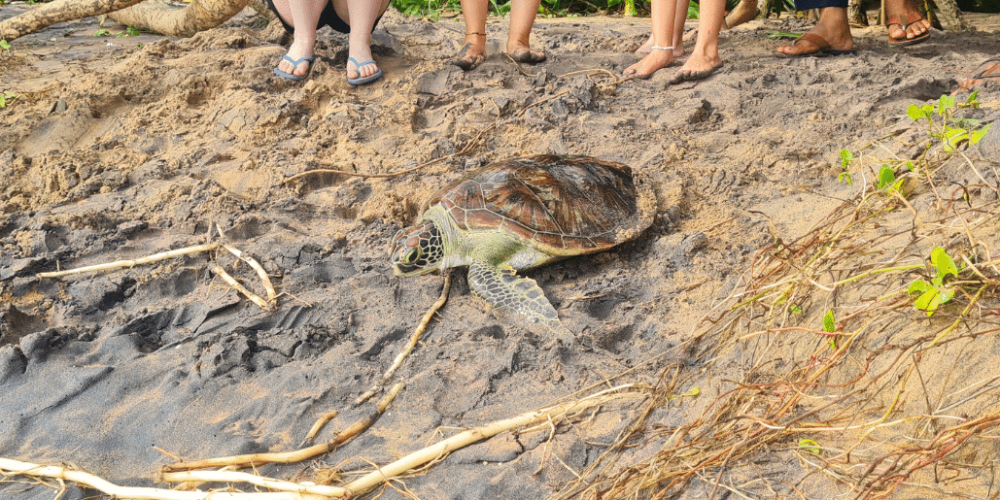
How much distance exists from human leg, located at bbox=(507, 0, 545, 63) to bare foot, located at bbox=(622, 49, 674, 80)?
625mm

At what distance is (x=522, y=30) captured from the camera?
4.19 metres

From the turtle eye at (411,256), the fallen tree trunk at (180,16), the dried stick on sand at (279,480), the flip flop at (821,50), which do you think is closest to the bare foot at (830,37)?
the flip flop at (821,50)

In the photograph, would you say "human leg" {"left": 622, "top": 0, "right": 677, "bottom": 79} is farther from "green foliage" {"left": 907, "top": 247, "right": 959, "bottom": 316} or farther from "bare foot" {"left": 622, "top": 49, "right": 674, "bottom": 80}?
"green foliage" {"left": 907, "top": 247, "right": 959, "bottom": 316}

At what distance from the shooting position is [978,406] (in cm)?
126

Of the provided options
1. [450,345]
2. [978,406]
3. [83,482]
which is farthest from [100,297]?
[978,406]

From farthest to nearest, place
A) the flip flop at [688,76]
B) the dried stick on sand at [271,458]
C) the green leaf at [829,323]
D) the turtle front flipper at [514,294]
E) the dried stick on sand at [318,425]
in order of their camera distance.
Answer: the flip flop at [688,76]
the turtle front flipper at [514,294]
the dried stick on sand at [318,425]
the dried stick on sand at [271,458]
the green leaf at [829,323]

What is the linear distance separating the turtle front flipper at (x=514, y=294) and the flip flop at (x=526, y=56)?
83.4 inches

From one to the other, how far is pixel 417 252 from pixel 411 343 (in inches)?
17.5

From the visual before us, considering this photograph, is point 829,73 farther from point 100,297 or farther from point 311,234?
point 100,297

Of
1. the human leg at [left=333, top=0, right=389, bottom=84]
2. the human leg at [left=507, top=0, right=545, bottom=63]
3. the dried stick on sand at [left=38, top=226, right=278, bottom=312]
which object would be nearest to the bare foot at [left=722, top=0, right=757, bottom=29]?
the human leg at [left=507, top=0, right=545, bottom=63]

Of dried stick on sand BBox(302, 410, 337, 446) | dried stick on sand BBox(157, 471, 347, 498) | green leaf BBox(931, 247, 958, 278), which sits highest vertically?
green leaf BBox(931, 247, 958, 278)

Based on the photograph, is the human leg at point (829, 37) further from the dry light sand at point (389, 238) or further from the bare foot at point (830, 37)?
the dry light sand at point (389, 238)

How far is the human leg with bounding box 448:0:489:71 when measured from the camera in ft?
13.3

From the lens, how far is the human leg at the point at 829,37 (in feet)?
12.9
